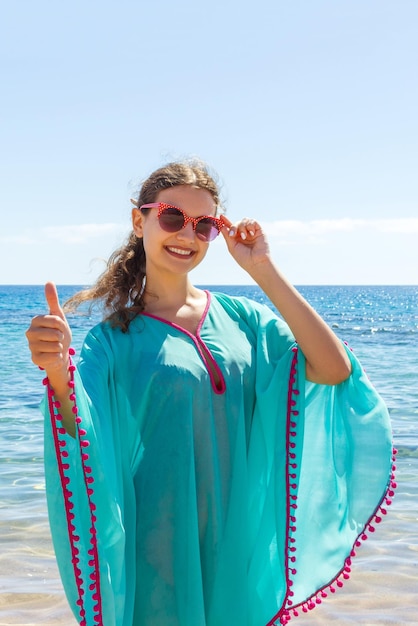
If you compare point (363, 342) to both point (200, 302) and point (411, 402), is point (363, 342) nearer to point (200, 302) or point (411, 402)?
point (411, 402)

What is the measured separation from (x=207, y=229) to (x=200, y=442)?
714 mm

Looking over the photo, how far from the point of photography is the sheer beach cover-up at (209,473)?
2.46m

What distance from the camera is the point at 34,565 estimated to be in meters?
5.57

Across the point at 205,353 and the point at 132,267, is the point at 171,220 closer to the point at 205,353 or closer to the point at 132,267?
the point at 132,267

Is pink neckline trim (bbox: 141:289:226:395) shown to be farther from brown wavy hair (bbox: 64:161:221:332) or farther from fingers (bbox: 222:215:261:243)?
fingers (bbox: 222:215:261:243)

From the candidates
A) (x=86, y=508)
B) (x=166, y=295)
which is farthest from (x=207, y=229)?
(x=86, y=508)

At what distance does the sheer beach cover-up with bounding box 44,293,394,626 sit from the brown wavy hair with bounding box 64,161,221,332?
0.11 metres

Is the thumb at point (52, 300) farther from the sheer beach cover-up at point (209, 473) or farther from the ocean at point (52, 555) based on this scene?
the ocean at point (52, 555)

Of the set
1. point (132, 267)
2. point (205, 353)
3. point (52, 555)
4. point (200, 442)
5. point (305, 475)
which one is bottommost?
point (52, 555)

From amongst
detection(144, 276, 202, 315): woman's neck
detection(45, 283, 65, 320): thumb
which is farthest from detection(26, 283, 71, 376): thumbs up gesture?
detection(144, 276, 202, 315): woman's neck

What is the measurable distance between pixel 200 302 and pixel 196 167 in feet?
1.56

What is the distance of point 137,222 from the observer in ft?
9.92

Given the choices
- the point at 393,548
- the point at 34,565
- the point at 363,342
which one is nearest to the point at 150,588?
the point at 34,565

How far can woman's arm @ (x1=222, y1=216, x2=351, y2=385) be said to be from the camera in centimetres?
275
